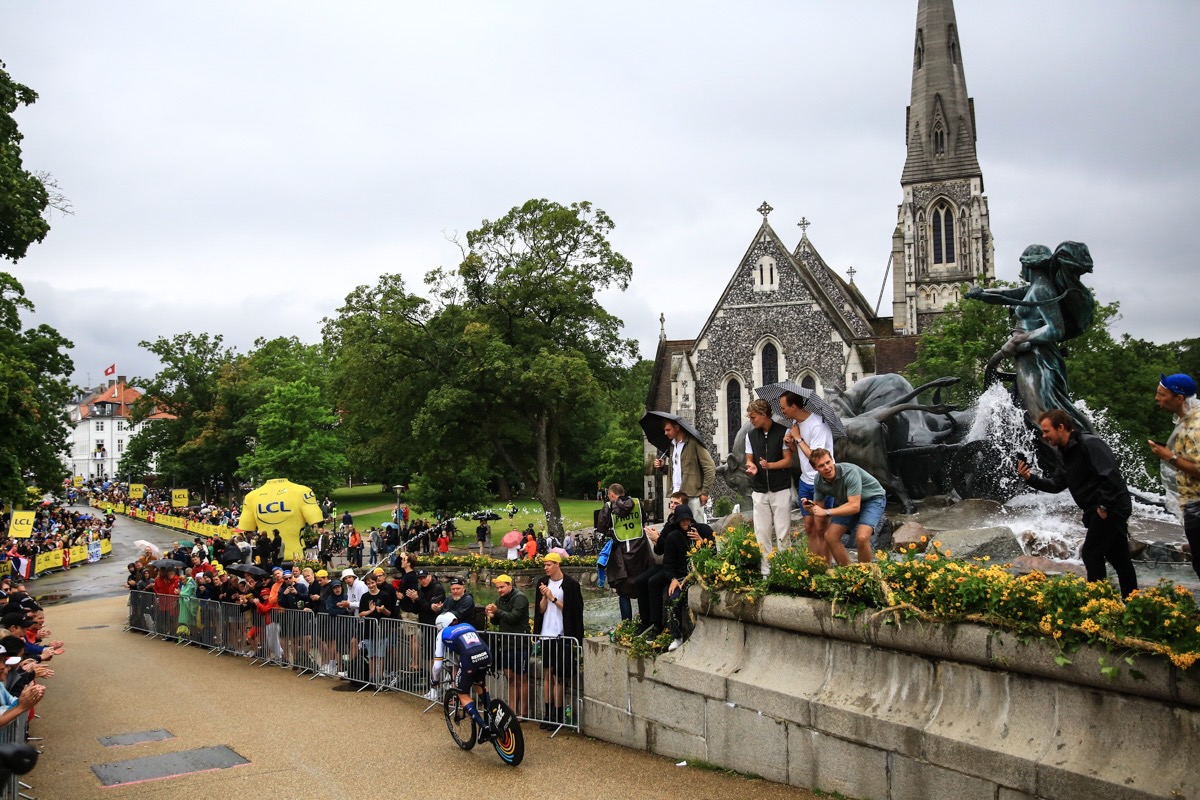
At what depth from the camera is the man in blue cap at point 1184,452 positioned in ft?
21.3

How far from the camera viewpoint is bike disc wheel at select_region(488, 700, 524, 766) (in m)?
9.02

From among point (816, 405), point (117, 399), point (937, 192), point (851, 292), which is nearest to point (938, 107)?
point (937, 192)

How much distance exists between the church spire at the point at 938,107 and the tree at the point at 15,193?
52115mm

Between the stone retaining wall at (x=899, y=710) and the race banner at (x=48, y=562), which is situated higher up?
the stone retaining wall at (x=899, y=710)

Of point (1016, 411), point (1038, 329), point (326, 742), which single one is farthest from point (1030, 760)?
point (1016, 411)

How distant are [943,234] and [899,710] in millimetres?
58988

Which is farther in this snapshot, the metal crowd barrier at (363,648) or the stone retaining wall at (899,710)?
the metal crowd barrier at (363,648)

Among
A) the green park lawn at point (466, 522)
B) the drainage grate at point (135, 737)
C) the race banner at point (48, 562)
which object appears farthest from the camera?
the green park lawn at point (466, 522)

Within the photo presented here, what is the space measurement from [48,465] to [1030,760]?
27683mm

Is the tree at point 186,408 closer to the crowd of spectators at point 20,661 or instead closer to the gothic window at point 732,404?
the gothic window at point 732,404

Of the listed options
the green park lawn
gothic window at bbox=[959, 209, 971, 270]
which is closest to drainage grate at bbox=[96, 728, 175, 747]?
the green park lawn

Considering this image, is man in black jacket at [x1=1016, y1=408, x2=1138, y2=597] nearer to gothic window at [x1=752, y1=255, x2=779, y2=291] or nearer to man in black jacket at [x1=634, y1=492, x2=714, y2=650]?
man in black jacket at [x1=634, y1=492, x2=714, y2=650]

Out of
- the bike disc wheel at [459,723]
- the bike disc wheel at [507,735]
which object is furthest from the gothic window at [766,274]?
the bike disc wheel at [507,735]

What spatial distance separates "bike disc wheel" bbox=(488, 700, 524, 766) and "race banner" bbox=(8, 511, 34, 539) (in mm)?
28324
